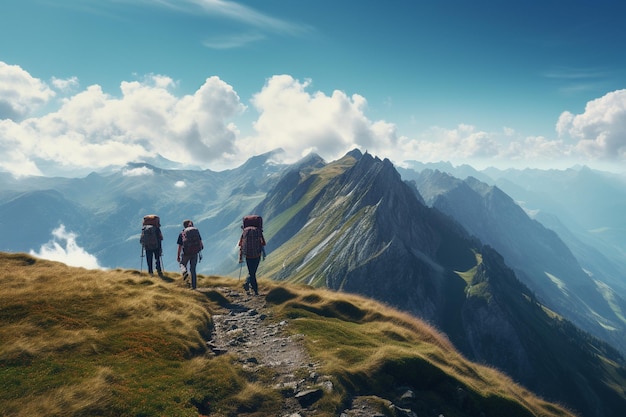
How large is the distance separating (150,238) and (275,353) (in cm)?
1858

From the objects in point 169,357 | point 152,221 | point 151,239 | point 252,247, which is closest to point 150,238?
point 151,239

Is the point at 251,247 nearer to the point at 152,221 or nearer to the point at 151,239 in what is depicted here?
the point at 151,239

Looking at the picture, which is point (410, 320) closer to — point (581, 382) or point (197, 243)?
point (197, 243)

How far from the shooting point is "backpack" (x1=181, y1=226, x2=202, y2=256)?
1119 inches

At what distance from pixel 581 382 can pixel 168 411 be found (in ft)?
846

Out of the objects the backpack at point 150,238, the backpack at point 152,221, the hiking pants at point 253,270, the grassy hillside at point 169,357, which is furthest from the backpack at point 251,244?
the backpack at point 152,221

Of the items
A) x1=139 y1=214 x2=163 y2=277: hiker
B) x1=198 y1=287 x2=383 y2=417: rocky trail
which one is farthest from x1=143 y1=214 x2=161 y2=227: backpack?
x1=198 y1=287 x2=383 y2=417: rocky trail

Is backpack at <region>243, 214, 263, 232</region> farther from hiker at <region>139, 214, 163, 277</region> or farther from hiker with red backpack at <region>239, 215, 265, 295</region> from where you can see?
hiker at <region>139, 214, 163, 277</region>

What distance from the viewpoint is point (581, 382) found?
19800 cm

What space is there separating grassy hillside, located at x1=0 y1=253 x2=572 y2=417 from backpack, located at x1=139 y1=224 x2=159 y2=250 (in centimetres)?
516

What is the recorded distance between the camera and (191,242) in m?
28.6

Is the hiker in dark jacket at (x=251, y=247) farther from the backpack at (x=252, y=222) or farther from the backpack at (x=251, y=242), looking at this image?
the backpack at (x=252, y=222)

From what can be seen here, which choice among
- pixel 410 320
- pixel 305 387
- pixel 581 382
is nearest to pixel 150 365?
pixel 305 387

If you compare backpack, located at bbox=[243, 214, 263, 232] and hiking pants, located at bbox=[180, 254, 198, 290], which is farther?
backpack, located at bbox=[243, 214, 263, 232]
